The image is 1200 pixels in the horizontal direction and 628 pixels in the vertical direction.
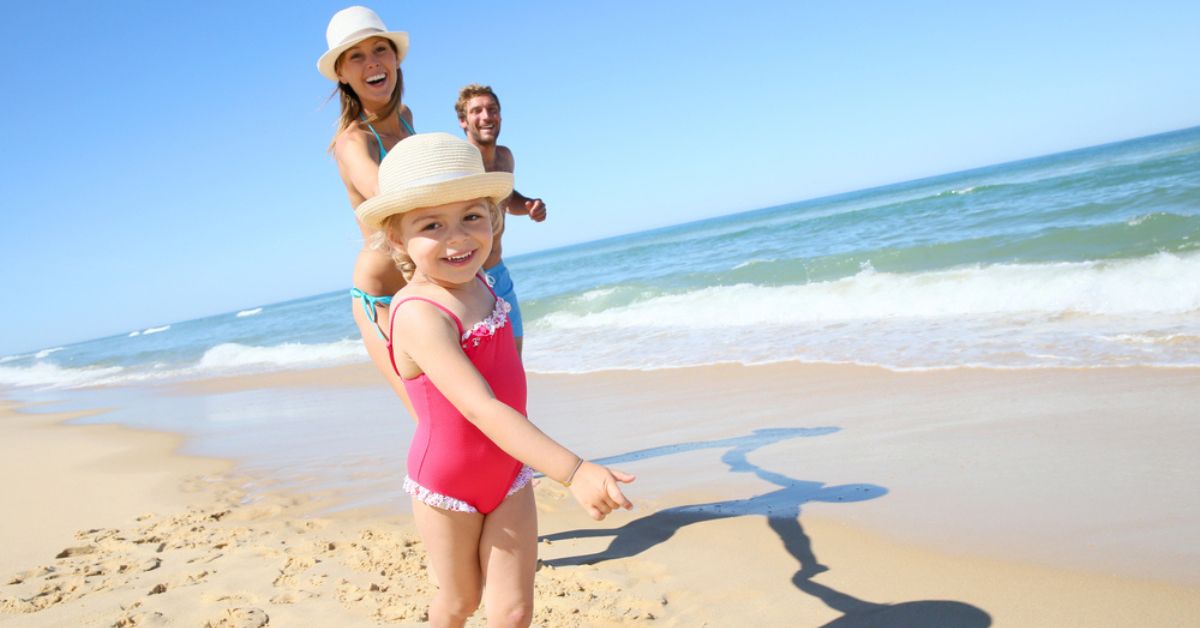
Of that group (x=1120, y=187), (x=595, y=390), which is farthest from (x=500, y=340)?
(x=1120, y=187)

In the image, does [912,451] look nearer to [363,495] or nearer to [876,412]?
[876,412]

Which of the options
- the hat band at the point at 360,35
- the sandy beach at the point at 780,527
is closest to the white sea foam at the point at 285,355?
the sandy beach at the point at 780,527

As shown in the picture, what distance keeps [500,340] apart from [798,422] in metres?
3.51

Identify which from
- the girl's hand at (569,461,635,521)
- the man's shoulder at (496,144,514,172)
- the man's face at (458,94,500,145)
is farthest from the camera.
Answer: the man's shoulder at (496,144,514,172)

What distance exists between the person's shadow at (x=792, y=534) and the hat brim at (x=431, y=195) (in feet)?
5.84

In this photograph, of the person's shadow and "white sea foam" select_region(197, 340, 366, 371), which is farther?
"white sea foam" select_region(197, 340, 366, 371)

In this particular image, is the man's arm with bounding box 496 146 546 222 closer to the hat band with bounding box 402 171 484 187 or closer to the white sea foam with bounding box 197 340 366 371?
the hat band with bounding box 402 171 484 187

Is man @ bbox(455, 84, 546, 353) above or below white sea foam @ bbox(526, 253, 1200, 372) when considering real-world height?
above

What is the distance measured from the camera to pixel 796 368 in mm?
6875

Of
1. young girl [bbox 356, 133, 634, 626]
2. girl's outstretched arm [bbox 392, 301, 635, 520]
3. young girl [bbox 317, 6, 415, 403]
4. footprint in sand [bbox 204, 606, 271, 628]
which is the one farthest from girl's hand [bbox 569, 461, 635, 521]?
footprint in sand [bbox 204, 606, 271, 628]

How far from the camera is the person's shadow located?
8.61 ft

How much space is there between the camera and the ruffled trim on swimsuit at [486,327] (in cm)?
198

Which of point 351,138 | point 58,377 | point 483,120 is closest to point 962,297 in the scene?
point 483,120

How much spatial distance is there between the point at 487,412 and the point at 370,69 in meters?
1.55
